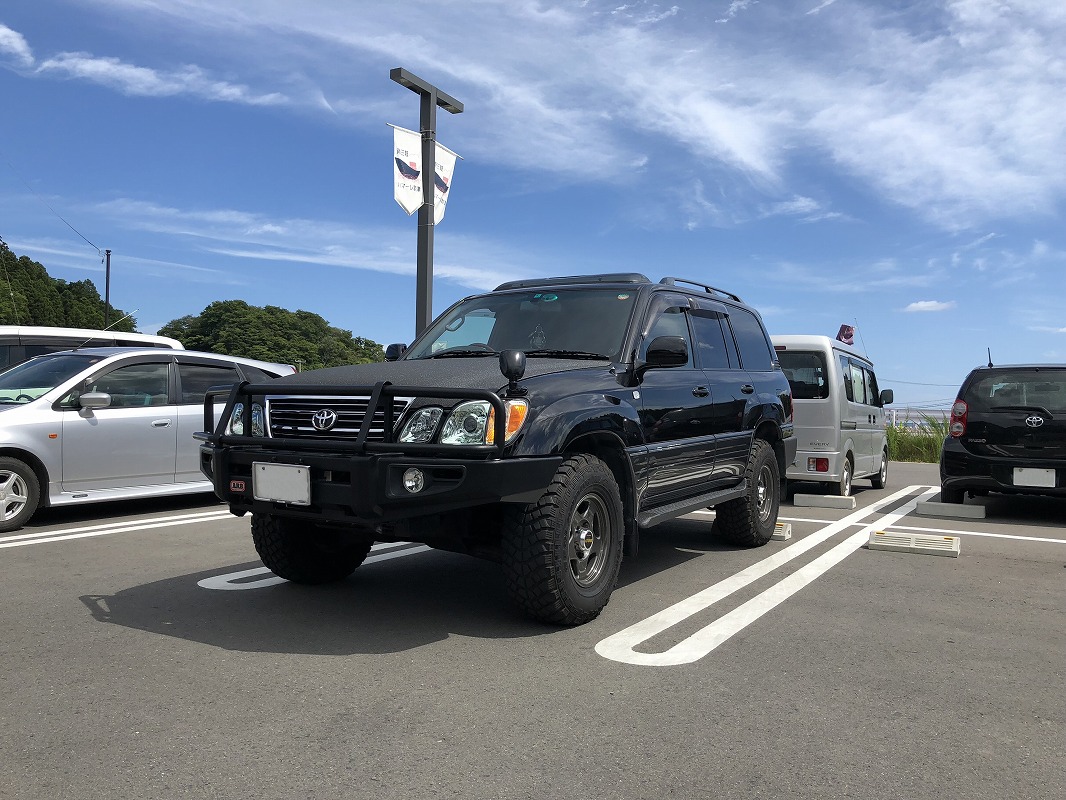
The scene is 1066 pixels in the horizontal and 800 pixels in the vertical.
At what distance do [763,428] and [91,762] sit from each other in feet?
18.0

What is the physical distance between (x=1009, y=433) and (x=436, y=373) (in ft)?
22.5

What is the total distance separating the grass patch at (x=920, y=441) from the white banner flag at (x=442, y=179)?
41.5 ft

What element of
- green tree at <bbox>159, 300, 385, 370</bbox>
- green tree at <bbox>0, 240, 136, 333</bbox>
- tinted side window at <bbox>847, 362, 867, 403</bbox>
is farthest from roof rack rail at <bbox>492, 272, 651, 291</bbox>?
green tree at <bbox>159, 300, 385, 370</bbox>

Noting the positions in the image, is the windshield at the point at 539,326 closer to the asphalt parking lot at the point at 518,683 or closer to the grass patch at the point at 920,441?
the asphalt parking lot at the point at 518,683

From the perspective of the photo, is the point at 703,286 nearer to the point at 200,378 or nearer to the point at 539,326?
the point at 539,326

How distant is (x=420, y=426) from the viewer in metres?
4.22

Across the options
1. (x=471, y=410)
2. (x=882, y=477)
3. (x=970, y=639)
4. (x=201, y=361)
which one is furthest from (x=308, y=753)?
(x=882, y=477)

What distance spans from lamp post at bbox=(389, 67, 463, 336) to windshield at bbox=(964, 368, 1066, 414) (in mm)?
6347

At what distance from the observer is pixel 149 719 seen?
326 centimetres

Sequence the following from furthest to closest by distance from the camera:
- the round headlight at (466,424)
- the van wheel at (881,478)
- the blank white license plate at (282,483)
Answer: the van wheel at (881,478)
the blank white license plate at (282,483)
the round headlight at (466,424)

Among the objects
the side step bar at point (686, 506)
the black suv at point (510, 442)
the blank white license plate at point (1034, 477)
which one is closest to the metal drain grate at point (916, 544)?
the side step bar at point (686, 506)

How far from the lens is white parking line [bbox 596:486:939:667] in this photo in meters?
4.14

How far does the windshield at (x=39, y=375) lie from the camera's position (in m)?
8.13

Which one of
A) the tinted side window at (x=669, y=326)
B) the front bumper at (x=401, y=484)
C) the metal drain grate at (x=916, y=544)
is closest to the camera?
the front bumper at (x=401, y=484)
